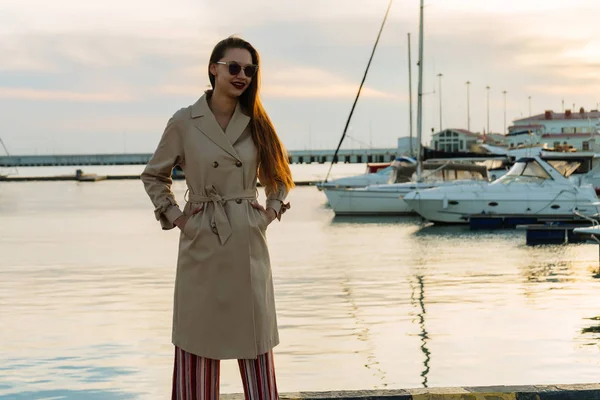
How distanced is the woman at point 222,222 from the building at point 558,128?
109193mm

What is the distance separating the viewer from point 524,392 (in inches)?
222

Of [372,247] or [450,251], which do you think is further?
[372,247]

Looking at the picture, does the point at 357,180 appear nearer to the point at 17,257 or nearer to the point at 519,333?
the point at 17,257

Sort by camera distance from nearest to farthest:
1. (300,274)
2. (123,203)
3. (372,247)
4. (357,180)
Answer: (300,274) < (372,247) < (357,180) < (123,203)

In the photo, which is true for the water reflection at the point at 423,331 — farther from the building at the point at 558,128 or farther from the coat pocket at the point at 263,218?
the building at the point at 558,128

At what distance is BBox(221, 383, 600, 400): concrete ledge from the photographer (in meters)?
5.53

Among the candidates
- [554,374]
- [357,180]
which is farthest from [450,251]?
[357,180]

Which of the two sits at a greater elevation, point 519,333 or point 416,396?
point 416,396

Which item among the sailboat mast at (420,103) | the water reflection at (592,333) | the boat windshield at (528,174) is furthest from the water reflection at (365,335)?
the sailboat mast at (420,103)

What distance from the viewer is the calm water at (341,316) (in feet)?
31.8

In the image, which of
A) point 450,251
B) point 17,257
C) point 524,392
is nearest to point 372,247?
point 450,251

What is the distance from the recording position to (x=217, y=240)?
4.47 metres

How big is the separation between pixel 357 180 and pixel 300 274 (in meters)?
34.7

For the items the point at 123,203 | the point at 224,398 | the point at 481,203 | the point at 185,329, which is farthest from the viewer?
the point at 123,203
